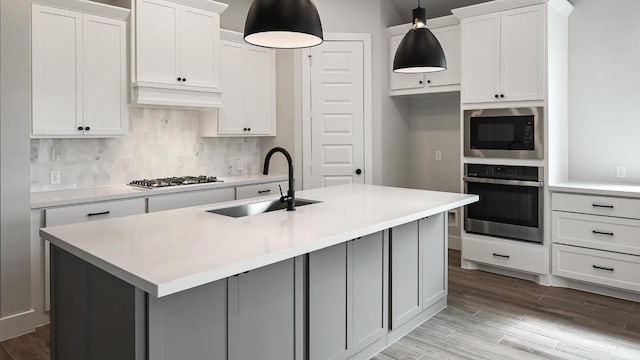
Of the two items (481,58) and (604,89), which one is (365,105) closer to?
(481,58)

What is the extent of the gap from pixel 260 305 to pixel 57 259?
1.05m

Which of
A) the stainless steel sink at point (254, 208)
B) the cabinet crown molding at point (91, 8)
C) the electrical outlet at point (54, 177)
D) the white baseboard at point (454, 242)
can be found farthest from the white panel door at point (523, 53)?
the electrical outlet at point (54, 177)

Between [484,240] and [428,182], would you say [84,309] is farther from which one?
[428,182]

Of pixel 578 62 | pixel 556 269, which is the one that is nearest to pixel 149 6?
pixel 578 62

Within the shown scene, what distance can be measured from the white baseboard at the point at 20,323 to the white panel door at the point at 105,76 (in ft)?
4.56

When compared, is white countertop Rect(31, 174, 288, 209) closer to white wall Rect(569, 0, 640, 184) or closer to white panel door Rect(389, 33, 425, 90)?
white panel door Rect(389, 33, 425, 90)

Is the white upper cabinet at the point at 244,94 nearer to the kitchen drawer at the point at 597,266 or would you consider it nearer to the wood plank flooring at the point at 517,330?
the wood plank flooring at the point at 517,330

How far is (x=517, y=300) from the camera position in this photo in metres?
3.71

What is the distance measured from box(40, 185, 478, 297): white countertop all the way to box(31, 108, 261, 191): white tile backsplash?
1754 mm

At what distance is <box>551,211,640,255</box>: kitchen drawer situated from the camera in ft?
11.8

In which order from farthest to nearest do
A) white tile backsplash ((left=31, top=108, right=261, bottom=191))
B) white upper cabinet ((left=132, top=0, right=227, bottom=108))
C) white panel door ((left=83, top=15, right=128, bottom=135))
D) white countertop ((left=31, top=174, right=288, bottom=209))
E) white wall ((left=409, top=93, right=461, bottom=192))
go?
white wall ((left=409, top=93, right=461, bottom=192)), white upper cabinet ((left=132, top=0, right=227, bottom=108)), white tile backsplash ((left=31, top=108, right=261, bottom=191)), white panel door ((left=83, top=15, right=128, bottom=135)), white countertop ((left=31, top=174, right=288, bottom=209))

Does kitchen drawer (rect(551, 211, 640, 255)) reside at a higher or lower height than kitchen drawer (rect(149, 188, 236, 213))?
lower

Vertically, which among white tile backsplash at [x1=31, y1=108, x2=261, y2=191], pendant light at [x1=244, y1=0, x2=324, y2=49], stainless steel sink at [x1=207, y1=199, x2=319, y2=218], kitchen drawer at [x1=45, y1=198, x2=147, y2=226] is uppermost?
pendant light at [x1=244, y1=0, x2=324, y2=49]

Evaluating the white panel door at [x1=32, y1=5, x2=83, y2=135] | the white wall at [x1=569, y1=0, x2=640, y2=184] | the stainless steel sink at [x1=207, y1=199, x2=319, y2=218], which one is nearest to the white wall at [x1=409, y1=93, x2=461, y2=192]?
the white wall at [x1=569, y1=0, x2=640, y2=184]
